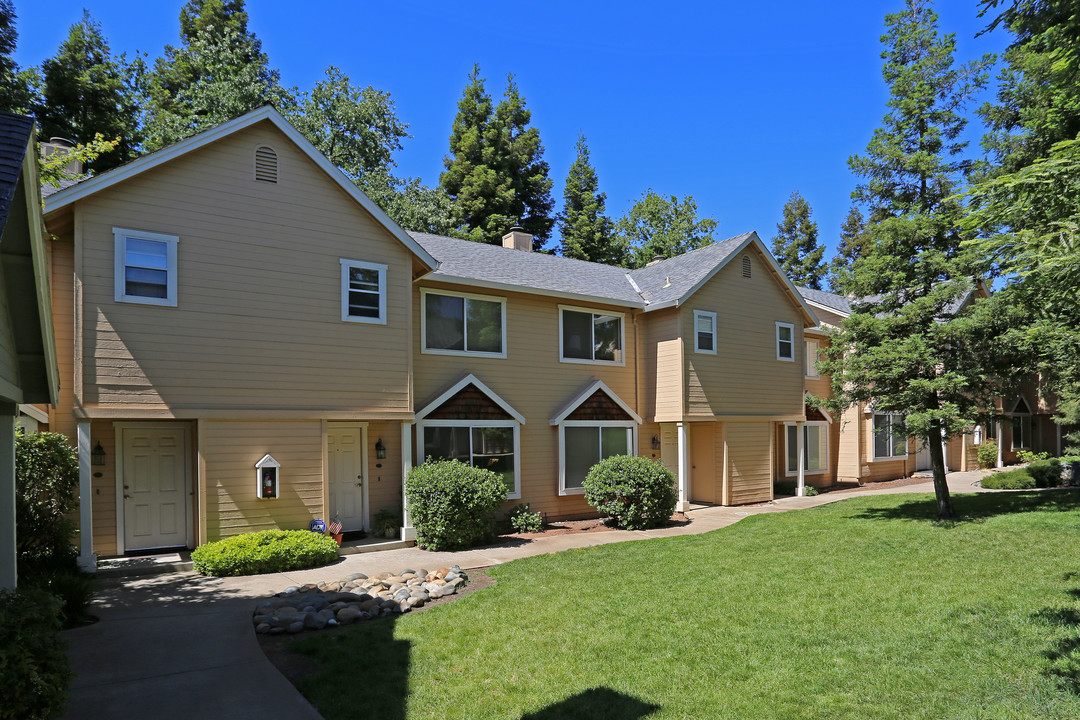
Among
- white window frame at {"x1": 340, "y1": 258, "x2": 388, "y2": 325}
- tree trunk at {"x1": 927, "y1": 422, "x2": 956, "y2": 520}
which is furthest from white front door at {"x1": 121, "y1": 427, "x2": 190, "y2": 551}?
tree trunk at {"x1": 927, "y1": 422, "x2": 956, "y2": 520}

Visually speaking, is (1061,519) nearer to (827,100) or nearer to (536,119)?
(827,100)

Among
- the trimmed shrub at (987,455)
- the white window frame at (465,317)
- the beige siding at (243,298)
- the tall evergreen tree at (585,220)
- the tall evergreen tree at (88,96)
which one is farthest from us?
the tall evergreen tree at (585,220)

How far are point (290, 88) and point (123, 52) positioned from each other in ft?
21.7

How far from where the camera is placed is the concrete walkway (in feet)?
17.6

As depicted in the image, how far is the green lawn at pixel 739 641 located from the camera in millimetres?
5250

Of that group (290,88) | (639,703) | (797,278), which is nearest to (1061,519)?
(639,703)

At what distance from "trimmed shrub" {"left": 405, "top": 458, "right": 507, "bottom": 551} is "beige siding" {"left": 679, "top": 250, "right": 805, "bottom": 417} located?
6.90 meters

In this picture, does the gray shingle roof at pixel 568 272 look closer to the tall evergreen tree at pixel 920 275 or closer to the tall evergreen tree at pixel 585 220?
the tall evergreen tree at pixel 920 275

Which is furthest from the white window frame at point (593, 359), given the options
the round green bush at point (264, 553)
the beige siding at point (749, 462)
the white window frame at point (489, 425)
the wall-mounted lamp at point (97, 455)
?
the wall-mounted lamp at point (97, 455)

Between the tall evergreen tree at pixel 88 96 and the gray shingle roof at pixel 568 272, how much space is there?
16322 mm

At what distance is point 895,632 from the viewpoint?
6738 millimetres

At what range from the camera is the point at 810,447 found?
72.9 ft

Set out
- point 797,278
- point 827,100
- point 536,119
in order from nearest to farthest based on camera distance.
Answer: point 827,100 → point 536,119 → point 797,278

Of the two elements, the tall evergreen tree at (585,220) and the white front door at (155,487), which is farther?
the tall evergreen tree at (585,220)
